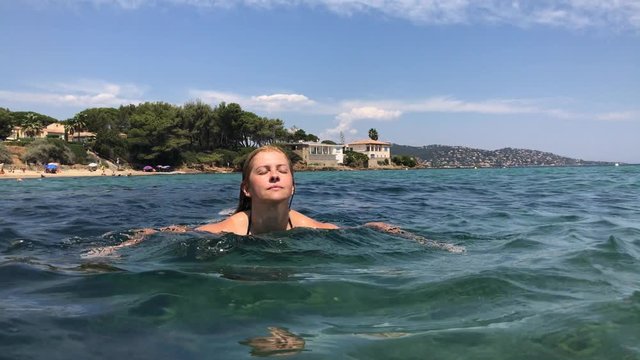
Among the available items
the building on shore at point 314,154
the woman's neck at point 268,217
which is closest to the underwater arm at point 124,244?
the woman's neck at point 268,217

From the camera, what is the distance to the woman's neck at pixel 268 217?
5761 mm

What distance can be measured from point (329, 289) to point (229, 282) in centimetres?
73

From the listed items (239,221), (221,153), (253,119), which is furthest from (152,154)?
(239,221)

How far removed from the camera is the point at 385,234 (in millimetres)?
6234

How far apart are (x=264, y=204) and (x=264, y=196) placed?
0.78ft

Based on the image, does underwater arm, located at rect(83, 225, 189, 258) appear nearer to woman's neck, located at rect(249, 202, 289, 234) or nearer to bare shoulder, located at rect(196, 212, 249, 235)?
bare shoulder, located at rect(196, 212, 249, 235)

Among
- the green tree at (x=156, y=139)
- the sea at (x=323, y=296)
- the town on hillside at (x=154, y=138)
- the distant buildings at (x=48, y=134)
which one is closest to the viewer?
the sea at (x=323, y=296)

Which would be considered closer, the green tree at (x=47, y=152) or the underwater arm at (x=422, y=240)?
the underwater arm at (x=422, y=240)

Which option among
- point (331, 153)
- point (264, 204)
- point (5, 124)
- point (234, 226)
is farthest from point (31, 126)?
point (264, 204)

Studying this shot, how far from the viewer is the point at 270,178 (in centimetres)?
544

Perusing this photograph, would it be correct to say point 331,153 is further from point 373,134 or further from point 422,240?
point 422,240

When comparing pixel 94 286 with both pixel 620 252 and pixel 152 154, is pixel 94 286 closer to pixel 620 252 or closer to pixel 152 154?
pixel 620 252

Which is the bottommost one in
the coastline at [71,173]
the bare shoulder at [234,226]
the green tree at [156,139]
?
the coastline at [71,173]

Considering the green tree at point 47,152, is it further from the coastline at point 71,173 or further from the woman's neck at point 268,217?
the woman's neck at point 268,217
